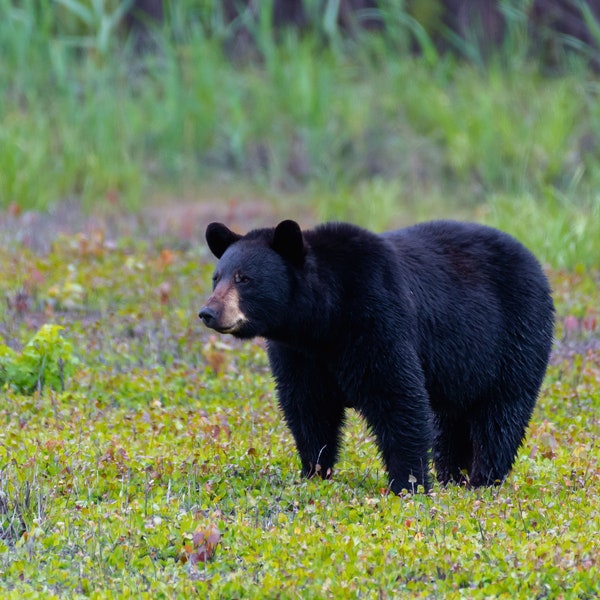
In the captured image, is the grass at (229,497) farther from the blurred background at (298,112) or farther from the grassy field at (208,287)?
the blurred background at (298,112)

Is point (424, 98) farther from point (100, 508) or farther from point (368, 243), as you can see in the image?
point (100, 508)

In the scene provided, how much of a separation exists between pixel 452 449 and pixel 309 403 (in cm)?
103

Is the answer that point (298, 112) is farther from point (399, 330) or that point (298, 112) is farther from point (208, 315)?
point (208, 315)

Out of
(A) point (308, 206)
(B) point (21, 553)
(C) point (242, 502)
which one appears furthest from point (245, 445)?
(A) point (308, 206)

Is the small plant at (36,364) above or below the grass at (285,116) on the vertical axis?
above

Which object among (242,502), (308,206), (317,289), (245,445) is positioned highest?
(317,289)

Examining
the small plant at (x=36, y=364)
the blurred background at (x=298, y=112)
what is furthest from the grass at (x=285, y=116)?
the small plant at (x=36, y=364)

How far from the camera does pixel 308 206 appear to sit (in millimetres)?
13172

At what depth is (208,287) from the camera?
9906mm

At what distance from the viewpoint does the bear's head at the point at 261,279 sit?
17.1 feet

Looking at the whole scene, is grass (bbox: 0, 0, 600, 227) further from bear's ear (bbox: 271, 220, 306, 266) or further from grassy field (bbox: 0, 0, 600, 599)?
bear's ear (bbox: 271, 220, 306, 266)

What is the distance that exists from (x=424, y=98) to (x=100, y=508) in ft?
35.0

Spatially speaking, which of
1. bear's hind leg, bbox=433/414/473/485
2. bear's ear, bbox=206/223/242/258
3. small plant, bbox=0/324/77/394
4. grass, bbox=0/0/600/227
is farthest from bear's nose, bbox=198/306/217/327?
grass, bbox=0/0/600/227

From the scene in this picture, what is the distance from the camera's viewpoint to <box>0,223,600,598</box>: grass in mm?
4309
